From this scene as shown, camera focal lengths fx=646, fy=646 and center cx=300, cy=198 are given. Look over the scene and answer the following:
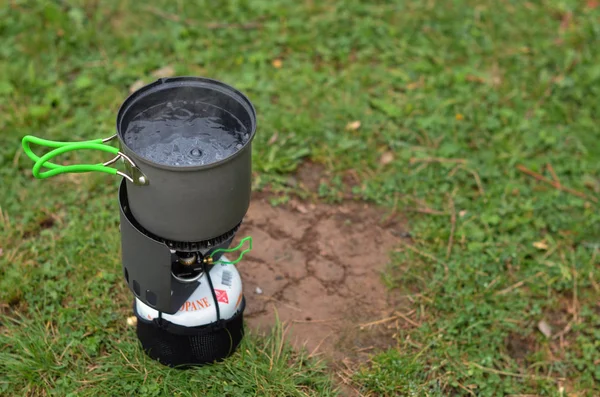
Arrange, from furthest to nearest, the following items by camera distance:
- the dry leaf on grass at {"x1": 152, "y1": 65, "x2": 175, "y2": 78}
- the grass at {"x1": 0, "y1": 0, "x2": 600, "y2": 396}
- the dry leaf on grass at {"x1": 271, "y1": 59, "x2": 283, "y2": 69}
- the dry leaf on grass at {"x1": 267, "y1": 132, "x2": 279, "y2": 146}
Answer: the dry leaf on grass at {"x1": 271, "y1": 59, "x2": 283, "y2": 69}, the dry leaf on grass at {"x1": 152, "y1": 65, "x2": 175, "y2": 78}, the dry leaf on grass at {"x1": 267, "y1": 132, "x2": 279, "y2": 146}, the grass at {"x1": 0, "y1": 0, "x2": 600, "y2": 396}

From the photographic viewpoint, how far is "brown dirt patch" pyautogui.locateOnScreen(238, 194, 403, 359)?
325cm

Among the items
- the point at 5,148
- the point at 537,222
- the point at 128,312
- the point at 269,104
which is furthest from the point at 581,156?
the point at 5,148

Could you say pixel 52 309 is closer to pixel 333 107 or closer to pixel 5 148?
pixel 5 148

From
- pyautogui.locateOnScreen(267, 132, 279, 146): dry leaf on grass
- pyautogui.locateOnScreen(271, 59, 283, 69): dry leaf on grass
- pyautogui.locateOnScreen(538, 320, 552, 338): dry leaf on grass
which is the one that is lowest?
pyautogui.locateOnScreen(538, 320, 552, 338): dry leaf on grass

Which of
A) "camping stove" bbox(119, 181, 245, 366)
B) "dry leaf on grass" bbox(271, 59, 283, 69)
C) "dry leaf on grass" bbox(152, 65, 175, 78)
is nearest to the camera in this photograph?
"camping stove" bbox(119, 181, 245, 366)

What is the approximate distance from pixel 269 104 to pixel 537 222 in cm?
187

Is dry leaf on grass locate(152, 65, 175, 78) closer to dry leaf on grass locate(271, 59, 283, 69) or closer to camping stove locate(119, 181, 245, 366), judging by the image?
dry leaf on grass locate(271, 59, 283, 69)

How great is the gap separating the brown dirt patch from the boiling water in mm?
1146

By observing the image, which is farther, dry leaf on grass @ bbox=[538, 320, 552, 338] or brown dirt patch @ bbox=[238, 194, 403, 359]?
dry leaf on grass @ bbox=[538, 320, 552, 338]

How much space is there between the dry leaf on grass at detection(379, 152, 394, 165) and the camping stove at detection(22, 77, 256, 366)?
5.31 ft

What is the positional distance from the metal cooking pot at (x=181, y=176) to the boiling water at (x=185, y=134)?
3 centimetres

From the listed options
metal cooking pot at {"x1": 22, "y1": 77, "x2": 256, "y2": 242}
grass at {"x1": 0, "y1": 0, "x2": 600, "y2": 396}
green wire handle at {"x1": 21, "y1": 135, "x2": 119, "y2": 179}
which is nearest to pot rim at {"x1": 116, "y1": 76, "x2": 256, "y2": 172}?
metal cooking pot at {"x1": 22, "y1": 77, "x2": 256, "y2": 242}

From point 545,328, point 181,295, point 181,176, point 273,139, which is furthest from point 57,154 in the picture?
point 545,328

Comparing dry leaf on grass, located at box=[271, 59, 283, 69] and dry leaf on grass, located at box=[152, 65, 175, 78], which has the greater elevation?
dry leaf on grass, located at box=[271, 59, 283, 69]
